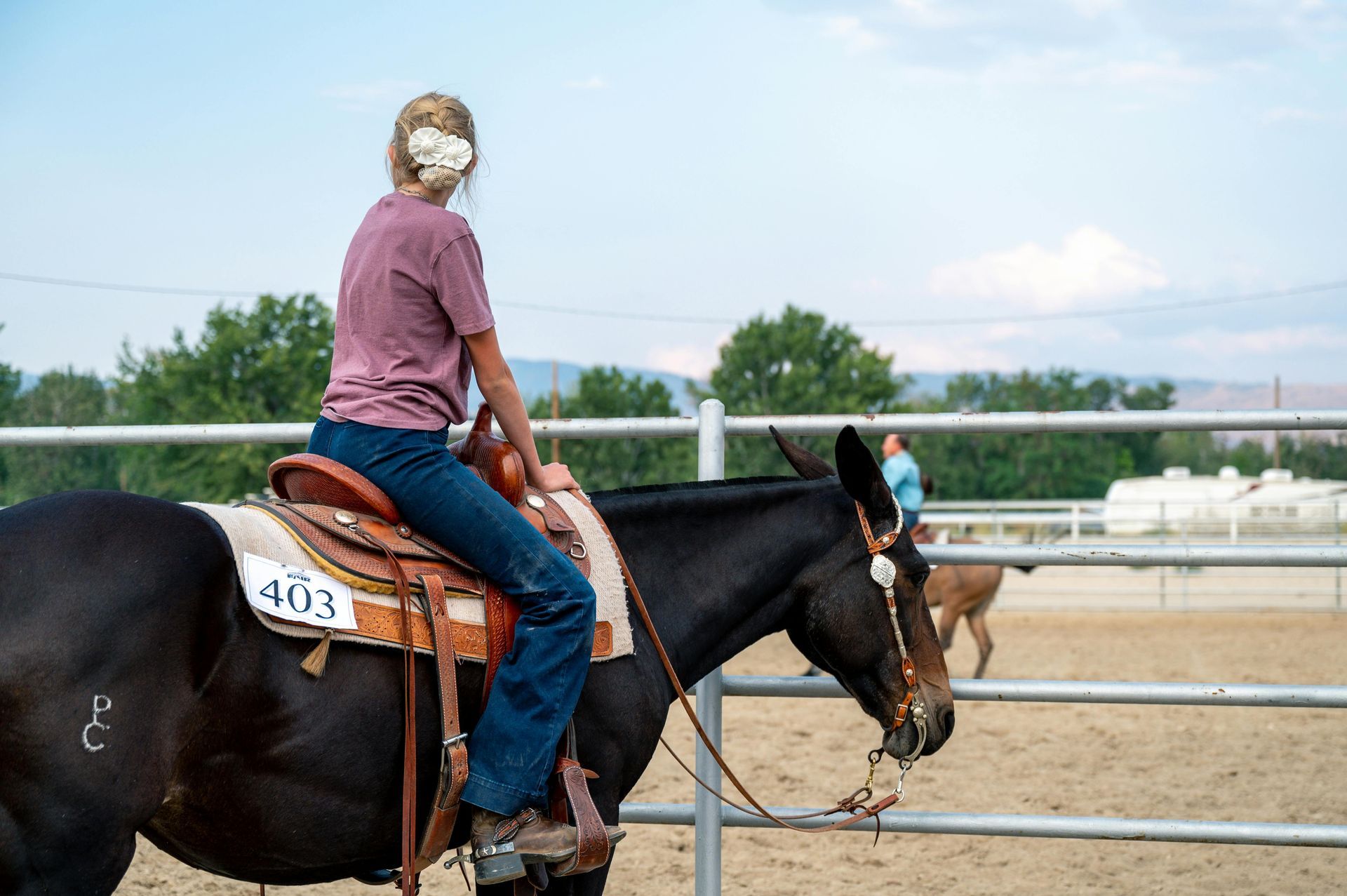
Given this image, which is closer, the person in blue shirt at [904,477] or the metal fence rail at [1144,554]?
the metal fence rail at [1144,554]

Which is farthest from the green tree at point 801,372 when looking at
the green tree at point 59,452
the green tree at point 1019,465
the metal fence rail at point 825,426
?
the metal fence rail at point 825,426

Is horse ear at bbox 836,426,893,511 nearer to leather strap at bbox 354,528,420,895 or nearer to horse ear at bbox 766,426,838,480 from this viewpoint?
horse ear at bbox 766,426,838,480

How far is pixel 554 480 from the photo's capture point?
2.75 m

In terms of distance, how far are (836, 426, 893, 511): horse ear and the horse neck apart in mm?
112

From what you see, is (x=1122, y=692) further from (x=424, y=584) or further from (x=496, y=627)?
(x=424, y=584)

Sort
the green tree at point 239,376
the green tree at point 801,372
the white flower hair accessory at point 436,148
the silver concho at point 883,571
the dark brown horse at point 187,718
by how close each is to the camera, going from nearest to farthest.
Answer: the dark brown horse at point 187,718, the white flower hair accessory at point 436,148, the silver concho at point 883,571, the green tree at point 239,376, the green tree at point 801,372

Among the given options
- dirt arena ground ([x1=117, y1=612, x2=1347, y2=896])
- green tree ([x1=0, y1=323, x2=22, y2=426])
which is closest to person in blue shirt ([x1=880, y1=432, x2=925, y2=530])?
dirt arena ground ([x1=117, y1=612, x2=1347, y2=896])

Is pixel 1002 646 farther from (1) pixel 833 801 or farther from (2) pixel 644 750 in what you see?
(2) pixel 644 750

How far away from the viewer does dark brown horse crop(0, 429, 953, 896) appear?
5.94 feet

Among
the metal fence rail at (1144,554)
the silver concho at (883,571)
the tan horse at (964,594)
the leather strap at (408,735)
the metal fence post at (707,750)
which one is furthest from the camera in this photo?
the tan horse at (964,594)

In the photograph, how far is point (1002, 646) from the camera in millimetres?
12133

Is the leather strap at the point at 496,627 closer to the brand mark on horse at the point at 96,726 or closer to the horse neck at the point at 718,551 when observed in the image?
the horse neck at the point at 718,551

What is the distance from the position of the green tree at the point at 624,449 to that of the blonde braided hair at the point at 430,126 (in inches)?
1068

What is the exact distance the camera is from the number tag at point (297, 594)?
80.3 inches
